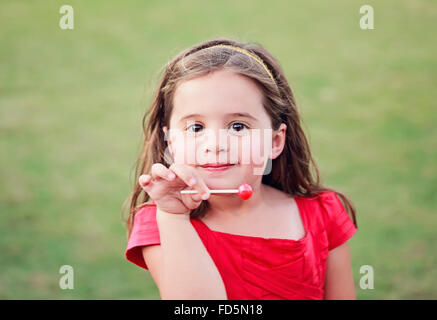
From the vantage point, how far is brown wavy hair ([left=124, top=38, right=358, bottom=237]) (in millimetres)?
2004

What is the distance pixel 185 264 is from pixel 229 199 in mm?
352

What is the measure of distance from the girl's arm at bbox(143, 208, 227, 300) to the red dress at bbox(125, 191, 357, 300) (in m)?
0.12

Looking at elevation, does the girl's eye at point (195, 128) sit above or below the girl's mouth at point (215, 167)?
above

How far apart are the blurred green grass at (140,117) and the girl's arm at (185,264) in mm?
682

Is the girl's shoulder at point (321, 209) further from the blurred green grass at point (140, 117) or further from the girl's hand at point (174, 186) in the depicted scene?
the blurred green grass at point (140, 117)

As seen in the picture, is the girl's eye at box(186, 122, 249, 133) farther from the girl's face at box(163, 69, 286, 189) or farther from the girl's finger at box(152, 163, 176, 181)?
the girl's finger at box(152, 163, 176, 181)

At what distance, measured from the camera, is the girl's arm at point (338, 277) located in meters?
2.22

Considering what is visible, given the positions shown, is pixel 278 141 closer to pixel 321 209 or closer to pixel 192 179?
pixel 321 209

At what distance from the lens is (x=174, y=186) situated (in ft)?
5.98
